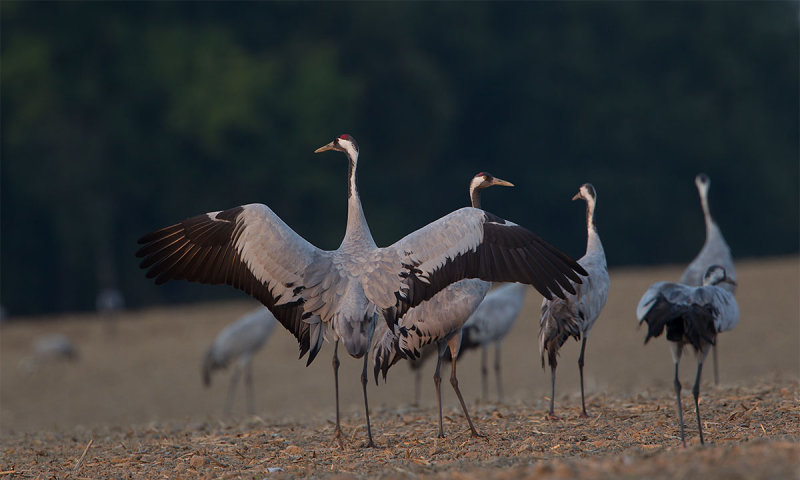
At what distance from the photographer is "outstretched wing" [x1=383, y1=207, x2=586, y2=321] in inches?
272

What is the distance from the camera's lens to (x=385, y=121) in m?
35.7

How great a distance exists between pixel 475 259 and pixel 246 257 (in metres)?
1.52

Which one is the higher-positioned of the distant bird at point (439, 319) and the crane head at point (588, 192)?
the crane head at point (588, 192)

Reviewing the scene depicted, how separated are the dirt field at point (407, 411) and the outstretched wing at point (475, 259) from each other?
1021 mm

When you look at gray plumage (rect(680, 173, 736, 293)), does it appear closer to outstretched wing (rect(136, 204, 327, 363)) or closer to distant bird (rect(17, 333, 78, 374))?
outstretched wing (rect(136, 204, 327, 363))

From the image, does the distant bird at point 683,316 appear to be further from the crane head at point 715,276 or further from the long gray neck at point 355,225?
the long gray neck at point 355,225

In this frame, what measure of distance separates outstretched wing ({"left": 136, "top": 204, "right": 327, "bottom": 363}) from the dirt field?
100cm

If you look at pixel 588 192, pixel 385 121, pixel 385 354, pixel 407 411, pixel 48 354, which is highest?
pixel 385 121

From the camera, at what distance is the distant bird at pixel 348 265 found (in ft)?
22.8

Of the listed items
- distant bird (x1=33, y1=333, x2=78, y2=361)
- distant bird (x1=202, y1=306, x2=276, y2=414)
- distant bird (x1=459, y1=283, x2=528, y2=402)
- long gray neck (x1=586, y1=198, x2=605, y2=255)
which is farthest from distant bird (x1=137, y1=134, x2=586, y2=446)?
distant bird (x1=33, y1=333, x2=78, y2=361)

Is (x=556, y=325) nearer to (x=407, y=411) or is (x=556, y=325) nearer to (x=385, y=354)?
(x=385, y=354)

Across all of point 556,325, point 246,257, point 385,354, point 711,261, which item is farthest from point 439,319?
point 711,261

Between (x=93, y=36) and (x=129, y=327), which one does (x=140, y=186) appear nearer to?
(x=93, y=36)

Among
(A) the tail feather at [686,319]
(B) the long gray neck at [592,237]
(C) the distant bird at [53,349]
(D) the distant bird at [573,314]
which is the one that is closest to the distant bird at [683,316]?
(A) the tail feather at [686,319]
